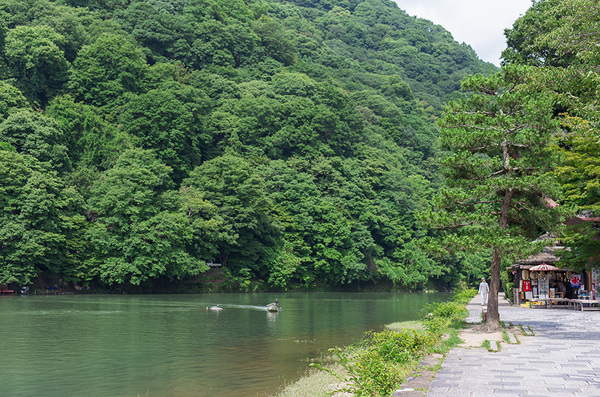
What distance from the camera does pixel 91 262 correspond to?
42.9 metres

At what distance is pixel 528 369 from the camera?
10.4m

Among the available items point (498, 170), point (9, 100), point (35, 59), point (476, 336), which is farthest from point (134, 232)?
point (476, 336)

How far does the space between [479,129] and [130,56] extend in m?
53.3

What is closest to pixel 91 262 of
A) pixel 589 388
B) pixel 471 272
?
pixel 589 388

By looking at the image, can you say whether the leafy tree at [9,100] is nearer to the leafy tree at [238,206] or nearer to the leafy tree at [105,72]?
the leafy tree at [105,72]

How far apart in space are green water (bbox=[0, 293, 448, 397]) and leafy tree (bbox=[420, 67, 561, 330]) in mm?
6363

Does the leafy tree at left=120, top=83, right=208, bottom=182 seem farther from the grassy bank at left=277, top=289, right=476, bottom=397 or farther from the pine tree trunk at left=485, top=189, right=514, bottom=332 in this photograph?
the pine tree trunk at left=485, top=189, right=514, bottom=332

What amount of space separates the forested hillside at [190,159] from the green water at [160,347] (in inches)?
448

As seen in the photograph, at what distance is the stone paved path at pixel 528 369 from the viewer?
8.53 m

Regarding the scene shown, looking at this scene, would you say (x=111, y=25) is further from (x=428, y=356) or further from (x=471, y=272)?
(x=428, y=356)

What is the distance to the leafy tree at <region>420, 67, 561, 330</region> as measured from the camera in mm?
16031

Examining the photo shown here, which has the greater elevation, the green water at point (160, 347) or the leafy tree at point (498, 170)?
the leafy tree at point (498, 170)

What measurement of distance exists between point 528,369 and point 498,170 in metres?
8.14

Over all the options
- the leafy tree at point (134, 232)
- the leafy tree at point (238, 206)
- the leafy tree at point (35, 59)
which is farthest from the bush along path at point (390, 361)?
the leafy tree at point (35, 59)
